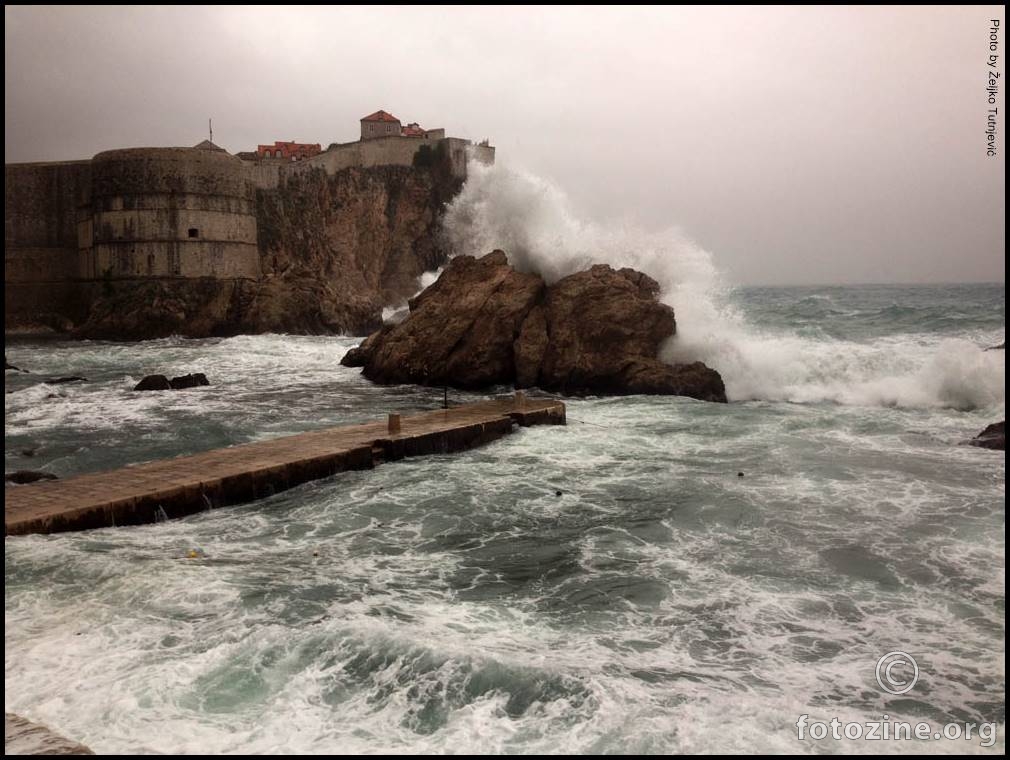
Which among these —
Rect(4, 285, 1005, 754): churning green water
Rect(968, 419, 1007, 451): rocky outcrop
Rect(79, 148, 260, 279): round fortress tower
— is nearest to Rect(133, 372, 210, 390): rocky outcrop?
Rect(4, 285, 1005, 754): churning green water

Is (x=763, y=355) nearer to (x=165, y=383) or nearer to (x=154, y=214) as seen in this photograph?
(x=165, y=383)

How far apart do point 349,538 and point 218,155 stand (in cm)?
2998

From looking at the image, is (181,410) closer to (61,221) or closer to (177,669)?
(177,669)

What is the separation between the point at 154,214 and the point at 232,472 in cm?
2693

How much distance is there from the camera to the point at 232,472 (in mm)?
8602

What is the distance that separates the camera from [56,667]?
4574 millimetres

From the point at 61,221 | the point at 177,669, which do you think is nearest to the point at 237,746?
the point at 177,669

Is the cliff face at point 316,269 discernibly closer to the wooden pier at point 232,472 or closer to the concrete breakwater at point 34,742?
the wooden pier at point 232,472

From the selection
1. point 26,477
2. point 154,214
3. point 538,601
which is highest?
point 154,214

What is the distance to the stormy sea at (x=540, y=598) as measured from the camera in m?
4.08

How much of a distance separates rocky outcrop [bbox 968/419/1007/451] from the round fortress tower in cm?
2897

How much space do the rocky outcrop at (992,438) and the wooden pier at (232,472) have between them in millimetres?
5904

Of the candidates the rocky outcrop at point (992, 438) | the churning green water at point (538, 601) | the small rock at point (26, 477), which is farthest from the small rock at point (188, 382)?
the rocky outcrop at point (992, 438)

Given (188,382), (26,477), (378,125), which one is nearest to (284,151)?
(378,125)
